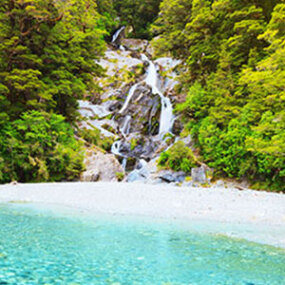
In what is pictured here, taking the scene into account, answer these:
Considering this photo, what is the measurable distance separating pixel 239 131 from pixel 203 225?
276 inches

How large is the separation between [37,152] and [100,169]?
3106 mm

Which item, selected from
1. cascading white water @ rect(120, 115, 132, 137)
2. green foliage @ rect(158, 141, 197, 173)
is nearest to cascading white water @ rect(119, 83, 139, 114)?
cascading white water @ rect(120, 115, 132, 137)

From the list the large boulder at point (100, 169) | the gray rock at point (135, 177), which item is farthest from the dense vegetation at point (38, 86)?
the gray rock at point (135, 177)

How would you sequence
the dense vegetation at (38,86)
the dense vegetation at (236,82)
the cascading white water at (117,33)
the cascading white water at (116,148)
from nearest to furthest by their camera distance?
the dense vegetation at (236,82) < the dense vegetation at (38,86) < the cascading white water at (116,148) < the cascading white water at (117,33)

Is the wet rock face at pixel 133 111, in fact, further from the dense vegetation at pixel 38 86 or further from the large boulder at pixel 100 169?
the dense vegetation at pixel 38 86

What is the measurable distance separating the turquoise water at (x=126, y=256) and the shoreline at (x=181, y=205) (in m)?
0.77

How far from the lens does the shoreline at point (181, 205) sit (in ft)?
17.1

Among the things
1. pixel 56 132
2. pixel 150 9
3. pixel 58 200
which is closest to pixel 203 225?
pixel 58 200

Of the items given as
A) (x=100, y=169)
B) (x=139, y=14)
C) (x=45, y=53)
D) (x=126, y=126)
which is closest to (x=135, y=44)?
(x=139, y=14)

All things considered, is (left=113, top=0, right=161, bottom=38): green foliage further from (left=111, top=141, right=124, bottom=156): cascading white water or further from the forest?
(left=111, top=141, right=124, bottom=156): cascading white water

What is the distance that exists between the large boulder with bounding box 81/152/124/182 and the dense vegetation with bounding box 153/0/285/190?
453cm

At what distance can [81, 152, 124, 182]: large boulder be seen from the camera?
1321cm

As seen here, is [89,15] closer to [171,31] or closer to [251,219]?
[171,31]

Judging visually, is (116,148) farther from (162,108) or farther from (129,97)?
(129,97)
